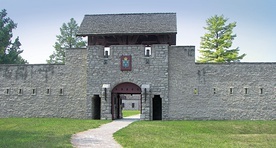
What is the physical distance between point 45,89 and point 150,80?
27.0ft

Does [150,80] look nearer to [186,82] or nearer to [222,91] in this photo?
[186,82]

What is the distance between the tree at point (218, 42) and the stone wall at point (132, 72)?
50.7 ft

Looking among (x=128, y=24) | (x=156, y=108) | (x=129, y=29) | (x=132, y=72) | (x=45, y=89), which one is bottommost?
(x=156, y=108)

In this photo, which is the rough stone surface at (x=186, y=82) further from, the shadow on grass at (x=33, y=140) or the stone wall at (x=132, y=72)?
the shadow on grass at (x=33, y=140)

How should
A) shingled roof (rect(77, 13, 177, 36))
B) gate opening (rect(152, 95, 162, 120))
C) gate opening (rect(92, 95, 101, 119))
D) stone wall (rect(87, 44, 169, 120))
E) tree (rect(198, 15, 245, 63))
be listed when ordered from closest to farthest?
stone wall (rect(87, 44, 169, 120))
shingled roof (rect(77, 13, 177, 36))
gate opening (rect(92, 95, 101, 119))
gate opening (rect(152, 95, 162, 120))
tree (rect(198, 15, 245, 63))

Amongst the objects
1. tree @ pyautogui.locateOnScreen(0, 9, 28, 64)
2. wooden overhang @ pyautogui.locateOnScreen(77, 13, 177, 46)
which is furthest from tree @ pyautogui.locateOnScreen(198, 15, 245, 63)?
tree @ pyautogui.locateOnScreen(0, 9, 28, 64)

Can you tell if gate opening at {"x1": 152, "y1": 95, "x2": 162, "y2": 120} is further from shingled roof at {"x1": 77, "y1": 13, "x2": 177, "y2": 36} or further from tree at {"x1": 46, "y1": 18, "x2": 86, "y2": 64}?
tree at {"x1": 46, "y1": 18, "x2": 86, "y2": 64}

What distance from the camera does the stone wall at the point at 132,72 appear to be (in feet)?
86.3

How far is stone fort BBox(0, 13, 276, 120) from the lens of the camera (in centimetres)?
2622

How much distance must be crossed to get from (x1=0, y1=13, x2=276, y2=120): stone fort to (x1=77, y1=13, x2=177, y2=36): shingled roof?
7 centimetres

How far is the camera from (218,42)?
134ft

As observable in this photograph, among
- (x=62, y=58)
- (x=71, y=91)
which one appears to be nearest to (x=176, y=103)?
(x=71, y=91)

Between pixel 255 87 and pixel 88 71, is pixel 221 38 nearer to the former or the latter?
pixel 255 87

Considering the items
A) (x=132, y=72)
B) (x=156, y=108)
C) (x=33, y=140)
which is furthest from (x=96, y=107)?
(x=33, y=140)
